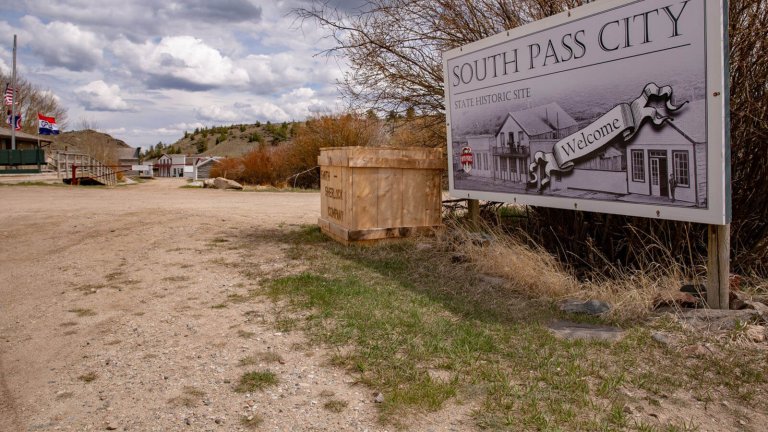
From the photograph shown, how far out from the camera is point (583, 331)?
4520 mm

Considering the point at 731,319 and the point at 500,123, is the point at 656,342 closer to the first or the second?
the point at 731,319

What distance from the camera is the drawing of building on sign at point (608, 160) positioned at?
188 inches

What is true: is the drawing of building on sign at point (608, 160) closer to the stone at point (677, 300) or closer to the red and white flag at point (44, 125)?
the stone at point (677, 300)

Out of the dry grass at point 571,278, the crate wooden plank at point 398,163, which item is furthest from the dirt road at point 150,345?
the dry grass at point 571,278

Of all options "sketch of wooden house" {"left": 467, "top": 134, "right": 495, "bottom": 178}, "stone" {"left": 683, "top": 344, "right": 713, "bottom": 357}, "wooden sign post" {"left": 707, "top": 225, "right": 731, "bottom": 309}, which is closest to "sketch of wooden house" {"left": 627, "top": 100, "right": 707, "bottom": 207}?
"wooden sign post" {"left": 707, "top": 225, "right": 731, "bottom": 309}

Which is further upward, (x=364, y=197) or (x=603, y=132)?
(x=603, y=132)

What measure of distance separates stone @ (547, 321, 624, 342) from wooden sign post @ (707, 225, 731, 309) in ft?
3.02

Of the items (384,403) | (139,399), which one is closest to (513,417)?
(384,403)

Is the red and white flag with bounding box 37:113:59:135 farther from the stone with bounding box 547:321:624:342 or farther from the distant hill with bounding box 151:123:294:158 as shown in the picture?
the stone with bounding box 547:321:624:342

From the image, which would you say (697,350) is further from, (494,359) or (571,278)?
(571,278)

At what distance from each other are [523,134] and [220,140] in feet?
257

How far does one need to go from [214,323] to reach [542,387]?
2677 mm

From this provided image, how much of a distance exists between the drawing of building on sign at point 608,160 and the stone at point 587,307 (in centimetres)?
98

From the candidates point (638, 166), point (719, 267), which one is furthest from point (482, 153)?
point (719, 267)
